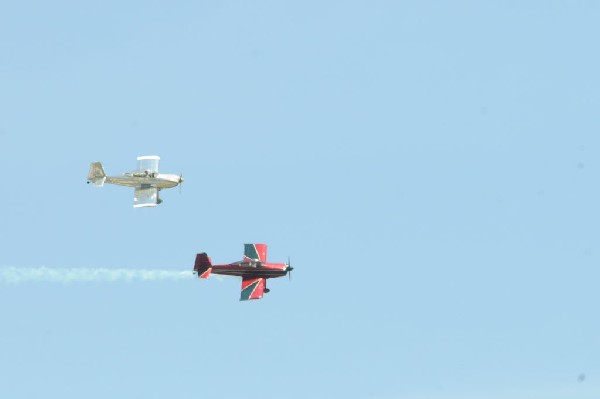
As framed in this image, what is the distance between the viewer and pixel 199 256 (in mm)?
199625

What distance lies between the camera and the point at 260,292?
199m

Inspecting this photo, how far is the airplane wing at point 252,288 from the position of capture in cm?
19800

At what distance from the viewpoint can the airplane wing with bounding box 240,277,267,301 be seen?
198 metres

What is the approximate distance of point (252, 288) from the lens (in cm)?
19900

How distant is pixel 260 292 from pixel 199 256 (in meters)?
A: 9.17
